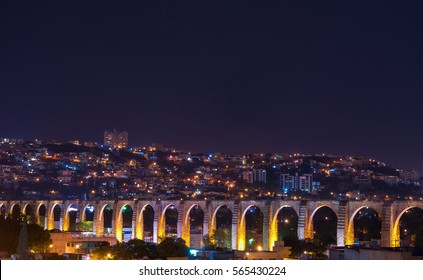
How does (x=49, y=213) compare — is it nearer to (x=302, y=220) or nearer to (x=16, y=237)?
(x=302, y=220)

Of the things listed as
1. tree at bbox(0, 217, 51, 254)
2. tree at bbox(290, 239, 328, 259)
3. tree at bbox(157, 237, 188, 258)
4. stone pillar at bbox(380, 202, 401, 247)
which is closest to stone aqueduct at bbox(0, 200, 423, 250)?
stone pillar at bbox(380, 202, 401, 247)

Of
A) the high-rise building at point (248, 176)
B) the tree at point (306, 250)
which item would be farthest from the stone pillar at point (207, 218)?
the high-rise building at point (248, 176)

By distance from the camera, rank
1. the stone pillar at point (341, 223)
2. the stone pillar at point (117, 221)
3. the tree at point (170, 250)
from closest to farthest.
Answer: the tree at point (170, 250), the stone pillar at point (341, 223), the stone pillar at point (117, 221)

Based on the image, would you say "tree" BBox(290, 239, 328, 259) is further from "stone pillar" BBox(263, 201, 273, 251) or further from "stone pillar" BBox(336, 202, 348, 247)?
"stone pillar" BBox(263, 201, 273, 251)

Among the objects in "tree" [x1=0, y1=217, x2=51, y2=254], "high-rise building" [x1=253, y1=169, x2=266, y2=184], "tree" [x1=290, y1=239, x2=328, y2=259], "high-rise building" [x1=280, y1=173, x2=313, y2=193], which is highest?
"high-rise building" [x1=253, y1=169, x2=266, y2=184]

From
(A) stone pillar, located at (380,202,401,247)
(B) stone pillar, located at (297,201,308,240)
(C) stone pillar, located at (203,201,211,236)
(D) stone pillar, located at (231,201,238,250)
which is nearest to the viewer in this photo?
(A) stone pillar, located at (380,202,401,247)

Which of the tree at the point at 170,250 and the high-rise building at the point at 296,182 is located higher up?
the high-rise building at the point at 296,182

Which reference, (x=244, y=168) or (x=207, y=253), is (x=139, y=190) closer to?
(x=244, y=168)

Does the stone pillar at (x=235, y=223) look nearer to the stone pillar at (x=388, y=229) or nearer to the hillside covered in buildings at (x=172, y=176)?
the stone pillar at (x=388, y=229)

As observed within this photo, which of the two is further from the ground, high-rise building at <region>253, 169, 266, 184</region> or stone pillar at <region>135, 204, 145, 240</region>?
high-rise building at <region>253, 169, 266, 184</region>

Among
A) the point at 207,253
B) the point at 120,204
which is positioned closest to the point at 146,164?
the point at 120,204
